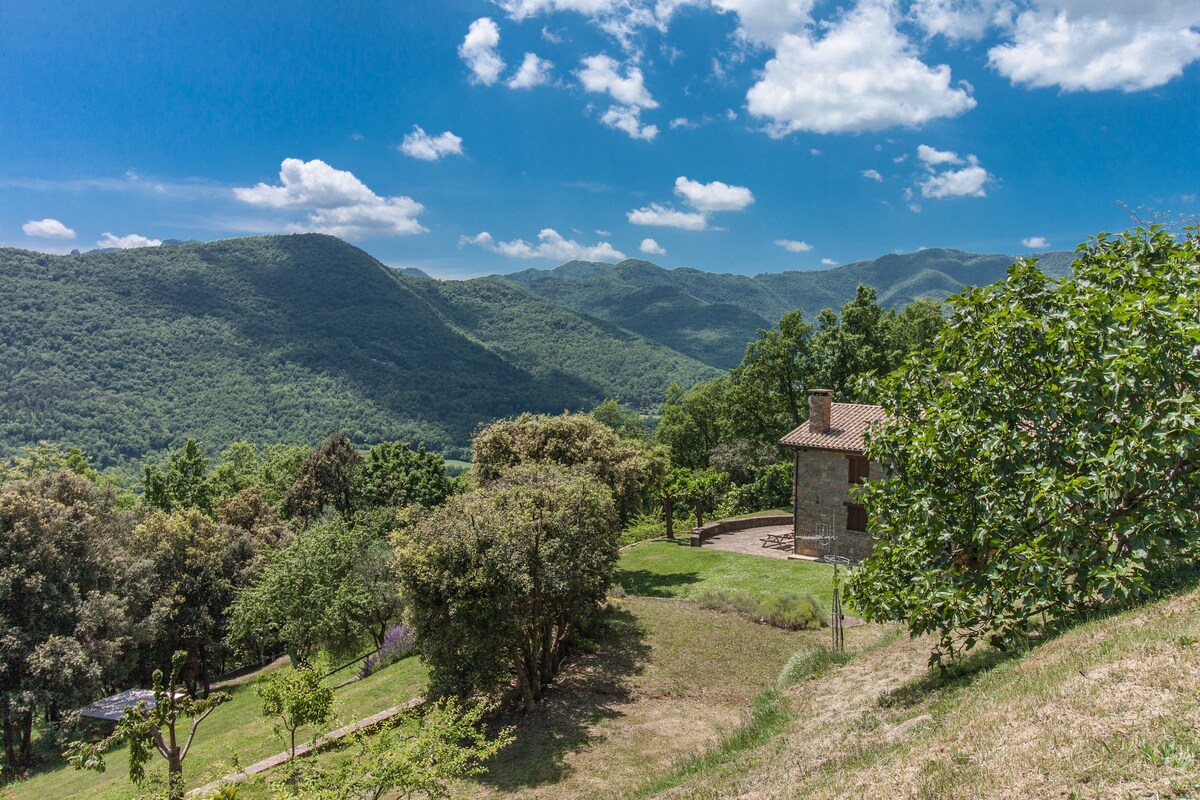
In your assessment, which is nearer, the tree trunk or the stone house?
the tree trunk

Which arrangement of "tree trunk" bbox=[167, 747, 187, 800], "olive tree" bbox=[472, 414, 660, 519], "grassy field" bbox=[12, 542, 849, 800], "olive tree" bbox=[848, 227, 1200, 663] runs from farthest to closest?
"olive tree" bbox=[472, 414, 660, 519] < "grassy field" bbox=[12, 542, 849, 800] < "tree trunk" bbox=[167, 747, 187, 800] < "olive tree" bbox=[848, 227, 1200, 663]

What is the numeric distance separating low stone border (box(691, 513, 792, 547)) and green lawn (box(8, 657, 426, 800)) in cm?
1576

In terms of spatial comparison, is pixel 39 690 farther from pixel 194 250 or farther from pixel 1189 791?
pixel 194 250

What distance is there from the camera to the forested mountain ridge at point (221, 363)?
4414 inches

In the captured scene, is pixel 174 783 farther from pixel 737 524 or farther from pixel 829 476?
pixel 737 524

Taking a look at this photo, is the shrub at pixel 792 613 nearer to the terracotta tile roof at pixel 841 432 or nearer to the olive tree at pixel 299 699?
the terracotta tile roof at pixel 841 432

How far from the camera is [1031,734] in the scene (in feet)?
18.8

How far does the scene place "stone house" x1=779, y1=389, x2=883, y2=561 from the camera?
26.0 m

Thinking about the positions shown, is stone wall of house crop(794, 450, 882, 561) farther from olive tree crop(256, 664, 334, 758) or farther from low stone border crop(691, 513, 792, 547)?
olive tree crop(256, 664, 334, 758)

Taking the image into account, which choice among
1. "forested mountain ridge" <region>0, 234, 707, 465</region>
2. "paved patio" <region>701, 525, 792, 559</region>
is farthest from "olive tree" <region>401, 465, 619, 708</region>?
"forested mountain ridge" <region>0, 234, 707, 465</region>

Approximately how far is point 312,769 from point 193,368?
152150 mm

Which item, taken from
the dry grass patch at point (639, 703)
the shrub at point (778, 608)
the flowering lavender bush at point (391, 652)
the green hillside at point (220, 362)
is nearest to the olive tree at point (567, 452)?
the dry grass patch at point (639, 703)

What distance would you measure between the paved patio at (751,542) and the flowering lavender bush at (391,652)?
1444cm

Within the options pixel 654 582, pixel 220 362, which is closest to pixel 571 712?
pixel 654 582
